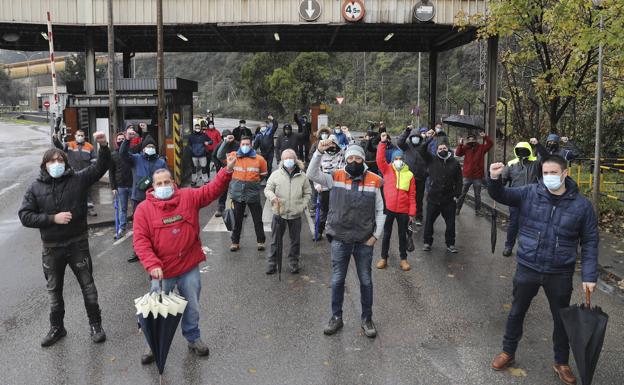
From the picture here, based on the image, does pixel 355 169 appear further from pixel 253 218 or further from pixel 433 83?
pixel 433 83

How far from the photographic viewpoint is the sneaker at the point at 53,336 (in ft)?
19.7

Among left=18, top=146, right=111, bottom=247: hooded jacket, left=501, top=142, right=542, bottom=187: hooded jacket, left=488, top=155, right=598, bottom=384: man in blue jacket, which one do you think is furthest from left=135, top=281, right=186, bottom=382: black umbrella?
left=501, top=142, right=542, bottom=187: hooded jacket

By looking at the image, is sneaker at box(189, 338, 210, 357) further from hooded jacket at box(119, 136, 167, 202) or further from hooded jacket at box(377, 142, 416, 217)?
hooded jacket at box(119, 136, 167, 202)

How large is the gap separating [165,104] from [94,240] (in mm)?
7397

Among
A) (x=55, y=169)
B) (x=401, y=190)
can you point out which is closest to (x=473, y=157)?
(x=401, y=190)

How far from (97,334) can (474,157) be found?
885 cm

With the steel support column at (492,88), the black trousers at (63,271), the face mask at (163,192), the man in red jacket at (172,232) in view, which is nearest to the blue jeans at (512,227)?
the man in red jacket at (172,232)

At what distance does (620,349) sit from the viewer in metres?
5.93

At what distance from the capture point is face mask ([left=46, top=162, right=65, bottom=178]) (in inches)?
230

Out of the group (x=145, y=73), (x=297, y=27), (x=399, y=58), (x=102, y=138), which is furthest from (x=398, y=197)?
(x=145, y=73)

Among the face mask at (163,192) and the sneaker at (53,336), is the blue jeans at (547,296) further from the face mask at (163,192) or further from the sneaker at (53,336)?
the sneaker at (53,336)

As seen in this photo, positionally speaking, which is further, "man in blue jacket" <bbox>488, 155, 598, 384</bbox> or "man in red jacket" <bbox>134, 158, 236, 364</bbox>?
"man in red jacket" <bbox>134, 158, 236, 364</bbox>

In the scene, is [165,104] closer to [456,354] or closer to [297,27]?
[297,27]

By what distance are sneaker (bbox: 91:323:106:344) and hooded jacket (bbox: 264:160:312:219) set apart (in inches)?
121
